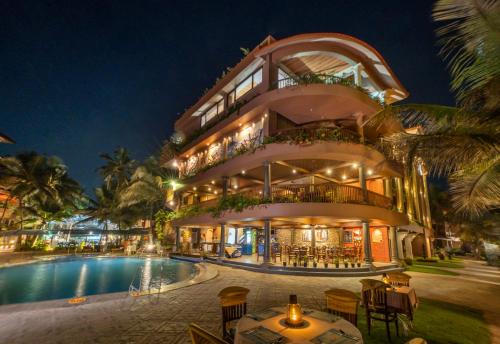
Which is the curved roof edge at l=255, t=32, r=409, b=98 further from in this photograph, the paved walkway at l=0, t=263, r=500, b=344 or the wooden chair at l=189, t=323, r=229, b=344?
the wooden chair at l=189, t=323, r=229, b=344

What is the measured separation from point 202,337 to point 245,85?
20.9 metres

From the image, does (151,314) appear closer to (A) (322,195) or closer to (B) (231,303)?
(B) (231,303)

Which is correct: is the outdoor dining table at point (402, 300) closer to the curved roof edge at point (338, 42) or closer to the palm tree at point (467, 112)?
the palm tree at point (467, 112)

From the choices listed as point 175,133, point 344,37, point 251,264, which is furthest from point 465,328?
A: point 175,133

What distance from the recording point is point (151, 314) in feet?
21.1

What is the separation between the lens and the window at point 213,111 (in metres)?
25.0

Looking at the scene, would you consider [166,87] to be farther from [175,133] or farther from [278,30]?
[278,30]

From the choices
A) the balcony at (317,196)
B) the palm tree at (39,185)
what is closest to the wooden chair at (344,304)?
the balcony at (317,196)

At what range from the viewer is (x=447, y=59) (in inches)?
144

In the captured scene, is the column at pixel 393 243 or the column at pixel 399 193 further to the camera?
the column at pixel 399 193

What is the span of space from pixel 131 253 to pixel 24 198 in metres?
13.6

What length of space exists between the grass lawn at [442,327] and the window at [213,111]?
21454 millimetres

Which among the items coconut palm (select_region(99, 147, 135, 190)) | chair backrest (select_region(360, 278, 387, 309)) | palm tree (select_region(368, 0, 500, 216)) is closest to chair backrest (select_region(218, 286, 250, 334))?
chair backrest (select_region(360, 278, 387, 309))

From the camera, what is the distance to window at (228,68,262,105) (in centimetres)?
1997
